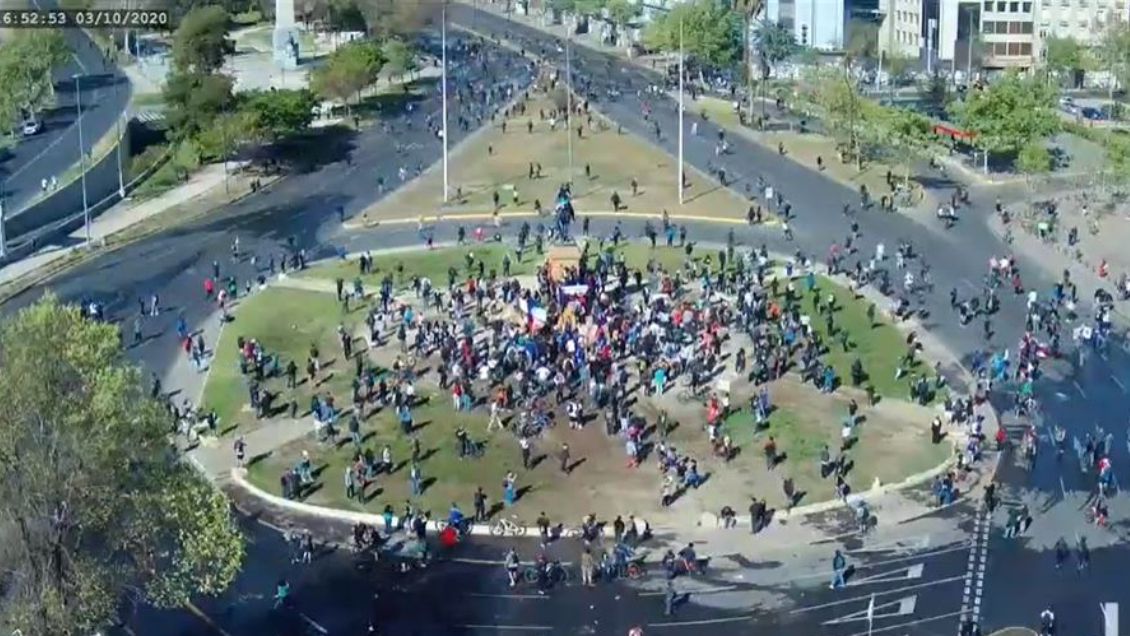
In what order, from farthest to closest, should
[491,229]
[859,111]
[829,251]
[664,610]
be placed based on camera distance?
[859,111], [491,229], [829,251], [664,610]

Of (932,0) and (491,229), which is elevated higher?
(932,0)

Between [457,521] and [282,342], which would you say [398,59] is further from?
[457,521]

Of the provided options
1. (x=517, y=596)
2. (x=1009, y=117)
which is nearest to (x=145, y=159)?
(x=1009, y=117)

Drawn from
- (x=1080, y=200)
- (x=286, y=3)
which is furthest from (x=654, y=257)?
(x=286, y=3)

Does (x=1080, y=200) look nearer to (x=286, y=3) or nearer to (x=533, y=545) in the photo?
(x=533, y=545)

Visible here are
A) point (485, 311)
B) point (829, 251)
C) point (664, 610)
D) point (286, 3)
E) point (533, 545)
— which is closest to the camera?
point (664, 610)

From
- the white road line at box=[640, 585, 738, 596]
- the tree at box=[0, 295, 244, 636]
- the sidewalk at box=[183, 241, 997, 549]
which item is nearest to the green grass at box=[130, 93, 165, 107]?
the sidewalk at box=[183, 241, 997, 549]

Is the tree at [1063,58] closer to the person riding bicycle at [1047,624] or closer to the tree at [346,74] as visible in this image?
the tree at [346,74]

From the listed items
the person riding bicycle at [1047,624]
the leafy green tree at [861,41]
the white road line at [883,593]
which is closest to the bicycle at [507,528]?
the white road line at [883,593]
